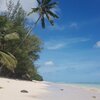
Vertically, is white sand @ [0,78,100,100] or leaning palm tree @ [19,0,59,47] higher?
leaning palm tree @ [19,0,59,47]

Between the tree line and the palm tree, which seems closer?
the palm tree

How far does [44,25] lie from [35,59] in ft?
38.1

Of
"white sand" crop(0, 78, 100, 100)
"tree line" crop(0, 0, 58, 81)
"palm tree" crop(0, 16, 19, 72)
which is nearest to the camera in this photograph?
"white sand" crop(0, 78, 100, 100)

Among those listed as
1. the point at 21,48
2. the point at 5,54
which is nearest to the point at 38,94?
the point at 5,54

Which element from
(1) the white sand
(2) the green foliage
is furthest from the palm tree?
(2) the green foliage

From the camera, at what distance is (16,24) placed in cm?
4925

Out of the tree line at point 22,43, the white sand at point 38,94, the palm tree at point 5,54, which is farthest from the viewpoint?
the tree line at point 22,43

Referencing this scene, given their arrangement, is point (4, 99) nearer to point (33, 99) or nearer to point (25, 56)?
point (33, 99)

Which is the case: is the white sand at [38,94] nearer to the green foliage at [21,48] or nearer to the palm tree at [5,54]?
the palm tree at [5,54]

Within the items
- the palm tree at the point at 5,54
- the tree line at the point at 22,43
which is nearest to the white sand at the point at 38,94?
the palm tree at the point at 5,54

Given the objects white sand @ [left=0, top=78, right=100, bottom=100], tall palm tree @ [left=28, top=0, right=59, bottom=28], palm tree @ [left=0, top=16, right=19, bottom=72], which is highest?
tall palm tree @ [left=28, top=0, right=59, bottom=28]

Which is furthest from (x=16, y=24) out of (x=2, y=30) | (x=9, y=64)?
(x=9, y=64)

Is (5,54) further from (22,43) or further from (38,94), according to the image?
(22,43)

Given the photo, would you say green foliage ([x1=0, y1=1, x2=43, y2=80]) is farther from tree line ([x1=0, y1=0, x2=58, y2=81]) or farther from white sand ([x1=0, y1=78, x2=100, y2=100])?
white sand ([x1=0, y1=78, x2=100, y2=100])
